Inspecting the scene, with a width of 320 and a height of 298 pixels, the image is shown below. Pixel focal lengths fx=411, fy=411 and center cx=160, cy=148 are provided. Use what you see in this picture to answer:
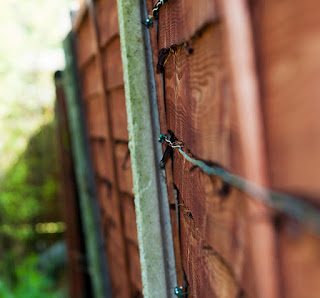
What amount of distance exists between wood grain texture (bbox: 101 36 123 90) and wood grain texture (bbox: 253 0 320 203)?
1.52m

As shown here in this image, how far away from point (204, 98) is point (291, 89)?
1.19 ft

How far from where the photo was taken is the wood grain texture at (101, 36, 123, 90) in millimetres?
Result: 2076

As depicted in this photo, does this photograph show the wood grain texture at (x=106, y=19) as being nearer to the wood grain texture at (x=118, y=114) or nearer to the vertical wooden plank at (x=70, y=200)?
the wood grain texture at (x=118, y=114)

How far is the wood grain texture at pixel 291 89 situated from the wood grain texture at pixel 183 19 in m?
0.18

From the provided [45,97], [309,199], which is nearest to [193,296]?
[309,199]

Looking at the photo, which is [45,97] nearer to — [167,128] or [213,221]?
[167,128]

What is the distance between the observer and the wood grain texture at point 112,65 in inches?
81.7

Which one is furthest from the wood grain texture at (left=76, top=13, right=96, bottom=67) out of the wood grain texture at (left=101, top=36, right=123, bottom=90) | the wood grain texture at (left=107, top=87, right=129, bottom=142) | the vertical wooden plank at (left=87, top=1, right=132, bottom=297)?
the wood grain texture at (left=107, top=87, right=129, bottom=142)

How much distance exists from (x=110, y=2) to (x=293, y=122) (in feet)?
6.06

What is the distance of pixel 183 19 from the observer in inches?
39.8

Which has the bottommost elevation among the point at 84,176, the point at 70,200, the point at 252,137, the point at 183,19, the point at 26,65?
the point at 70,200

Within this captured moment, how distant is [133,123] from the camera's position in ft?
5.21

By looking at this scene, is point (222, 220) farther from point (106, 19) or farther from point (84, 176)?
point (84, 176)

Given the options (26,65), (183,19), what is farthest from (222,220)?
(26,65)
